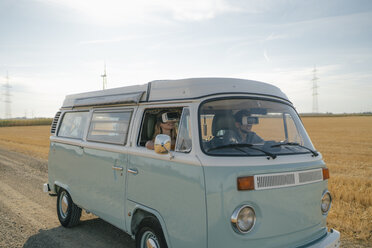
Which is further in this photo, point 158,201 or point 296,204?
point 158,201

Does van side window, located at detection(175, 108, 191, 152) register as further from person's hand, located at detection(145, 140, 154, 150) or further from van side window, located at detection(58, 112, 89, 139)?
van side window, located at detection(58, 112, 89, 139)

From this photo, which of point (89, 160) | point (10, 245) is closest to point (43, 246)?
point (10, 245)

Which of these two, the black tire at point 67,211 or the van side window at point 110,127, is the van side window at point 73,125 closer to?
the van side window at point 110,127

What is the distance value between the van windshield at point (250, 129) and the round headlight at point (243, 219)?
1.75ft

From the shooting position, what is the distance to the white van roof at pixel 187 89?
3.47 m

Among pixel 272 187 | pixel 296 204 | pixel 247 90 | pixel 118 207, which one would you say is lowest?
pixel 118 207

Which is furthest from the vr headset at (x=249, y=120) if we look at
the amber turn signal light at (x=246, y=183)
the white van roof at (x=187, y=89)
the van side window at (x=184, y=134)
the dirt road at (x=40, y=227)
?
the dirt road at (x=40, y=227)

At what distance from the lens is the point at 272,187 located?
10.2 ft

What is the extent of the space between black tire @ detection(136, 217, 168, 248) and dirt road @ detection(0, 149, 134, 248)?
1234 millimetres

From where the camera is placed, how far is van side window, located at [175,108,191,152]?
342 cm

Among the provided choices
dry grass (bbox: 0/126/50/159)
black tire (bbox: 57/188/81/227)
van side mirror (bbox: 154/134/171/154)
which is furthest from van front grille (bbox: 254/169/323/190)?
dry grass (bbox: 0/126/50/159)

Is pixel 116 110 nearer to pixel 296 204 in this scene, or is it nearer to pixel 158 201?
pixel 158 201

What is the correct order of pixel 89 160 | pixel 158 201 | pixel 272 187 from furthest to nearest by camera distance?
1. pixel 89 160
2. pixel 158 201
3. pixel 272 187

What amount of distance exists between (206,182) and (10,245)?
3785 mm
